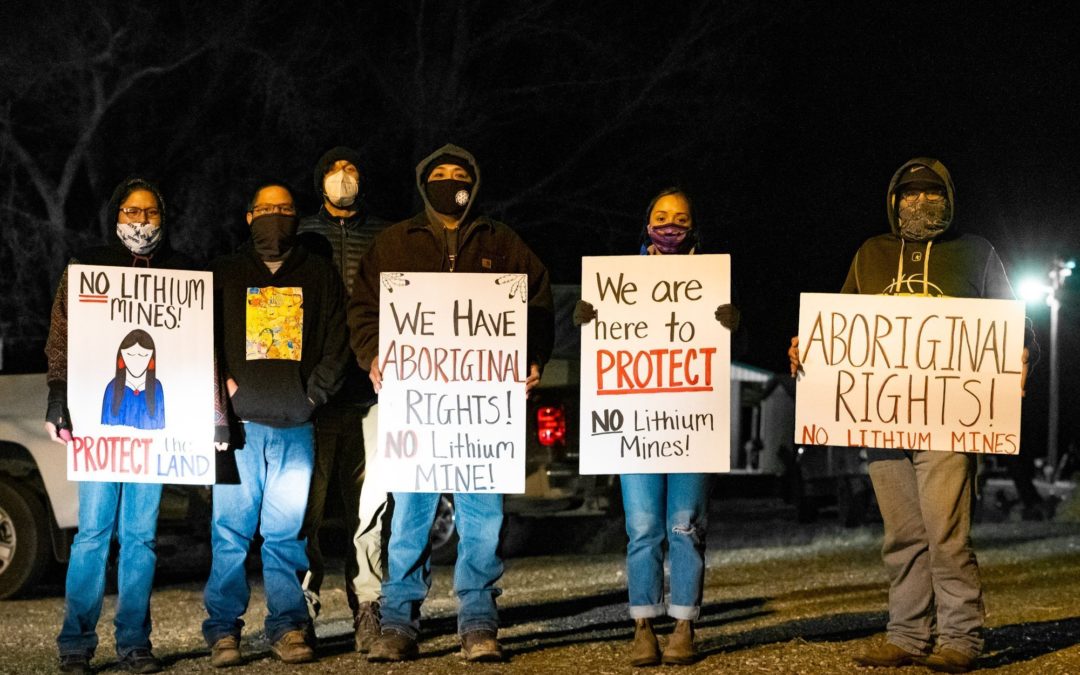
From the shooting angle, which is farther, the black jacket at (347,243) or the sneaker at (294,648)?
the black jacket at (347,243)

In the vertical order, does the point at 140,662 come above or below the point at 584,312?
below

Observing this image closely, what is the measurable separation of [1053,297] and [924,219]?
129ft

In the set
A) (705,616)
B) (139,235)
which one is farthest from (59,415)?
(705,616)

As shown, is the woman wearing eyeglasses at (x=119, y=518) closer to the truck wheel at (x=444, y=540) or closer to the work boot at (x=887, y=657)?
the work boot at (x=887, y=657)

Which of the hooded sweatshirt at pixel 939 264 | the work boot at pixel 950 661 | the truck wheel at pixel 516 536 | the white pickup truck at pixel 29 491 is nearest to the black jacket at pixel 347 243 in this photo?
the hooded sweatshirt at pixel 939 264

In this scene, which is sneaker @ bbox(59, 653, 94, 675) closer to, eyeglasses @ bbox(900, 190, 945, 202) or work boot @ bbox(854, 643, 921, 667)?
work boot @ bbox(854, 643, 921, 667)

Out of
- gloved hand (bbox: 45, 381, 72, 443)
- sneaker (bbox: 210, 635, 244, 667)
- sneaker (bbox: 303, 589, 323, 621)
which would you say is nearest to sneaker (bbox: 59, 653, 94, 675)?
sneaker (bbox: 210, 635, 244, 667)

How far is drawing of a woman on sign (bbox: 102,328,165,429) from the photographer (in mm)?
7117

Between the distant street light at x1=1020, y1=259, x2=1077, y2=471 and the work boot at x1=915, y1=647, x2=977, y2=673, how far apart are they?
35768 mm

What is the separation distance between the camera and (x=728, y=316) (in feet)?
23.1

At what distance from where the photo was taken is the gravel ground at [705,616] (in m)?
7.05

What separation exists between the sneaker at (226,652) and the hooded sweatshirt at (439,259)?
4.61ft

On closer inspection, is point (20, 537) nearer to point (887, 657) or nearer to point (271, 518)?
point (271, 518)

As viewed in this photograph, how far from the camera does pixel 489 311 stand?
710 centimetres
